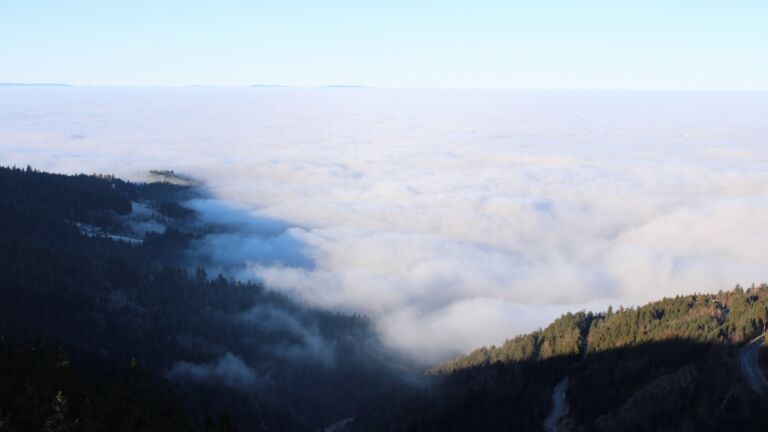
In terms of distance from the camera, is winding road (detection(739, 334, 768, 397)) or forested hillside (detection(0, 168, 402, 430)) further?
forested hillside (detection(0, 168, 402, 430))

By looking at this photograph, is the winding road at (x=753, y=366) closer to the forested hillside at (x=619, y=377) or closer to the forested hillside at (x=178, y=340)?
the forested hillside at (x=619, y=377)

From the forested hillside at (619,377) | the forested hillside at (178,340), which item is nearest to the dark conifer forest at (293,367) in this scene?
the forested hillside at (619,377)

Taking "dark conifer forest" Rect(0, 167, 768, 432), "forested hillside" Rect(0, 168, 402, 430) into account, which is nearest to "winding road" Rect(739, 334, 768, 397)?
"dark conifer forest" Rect(0, 167, 768, 432)

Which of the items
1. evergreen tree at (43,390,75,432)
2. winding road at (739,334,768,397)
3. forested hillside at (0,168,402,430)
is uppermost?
evergreen tree at (43,390,75,432)

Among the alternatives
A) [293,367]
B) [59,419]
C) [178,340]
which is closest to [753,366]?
[59,419]

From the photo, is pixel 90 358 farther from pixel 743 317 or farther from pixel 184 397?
pixel 743 317

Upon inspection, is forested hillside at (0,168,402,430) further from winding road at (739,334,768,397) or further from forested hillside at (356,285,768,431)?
winding road at (739,334,768,397)

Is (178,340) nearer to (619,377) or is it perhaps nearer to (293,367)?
(293,367)
